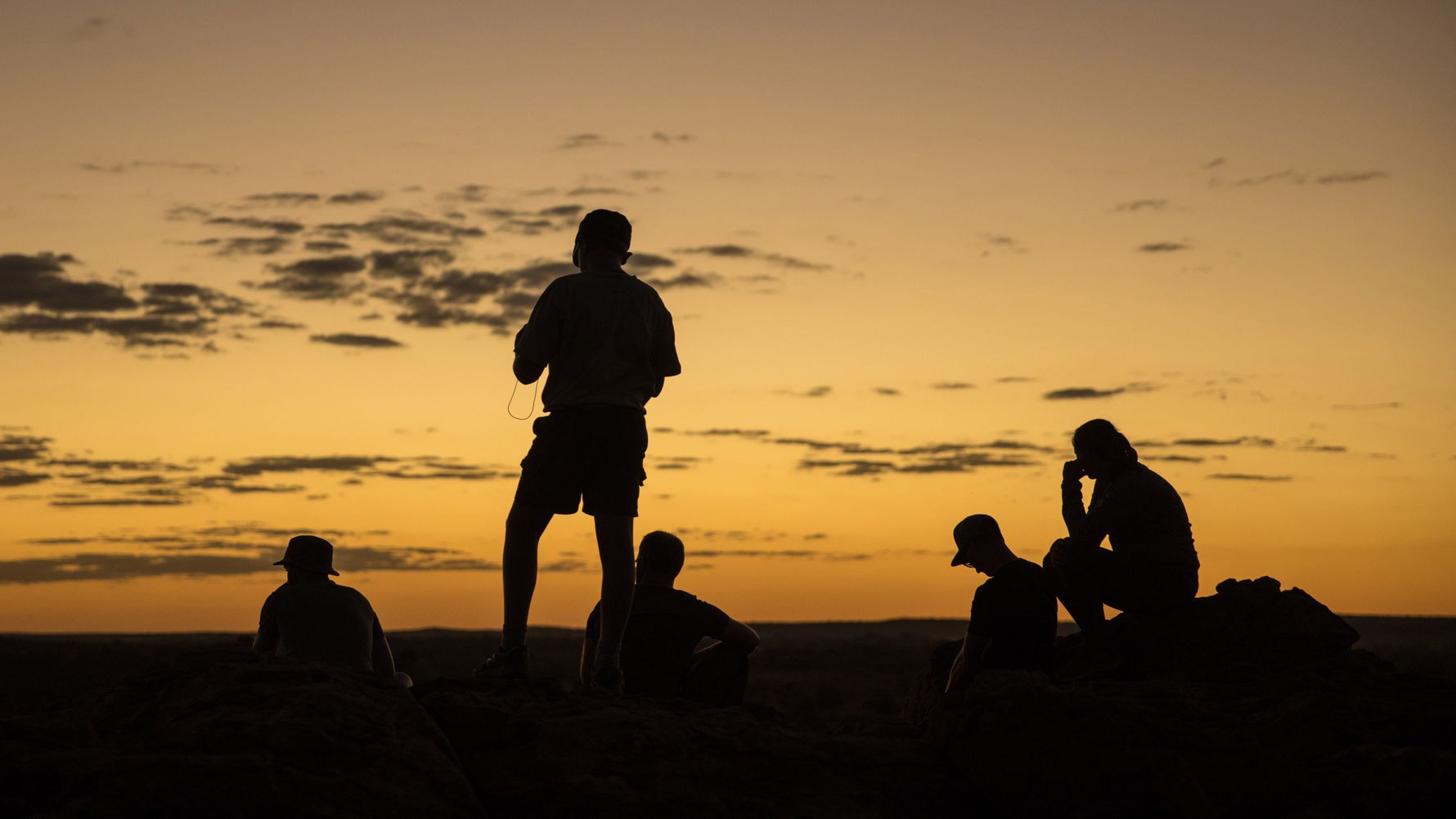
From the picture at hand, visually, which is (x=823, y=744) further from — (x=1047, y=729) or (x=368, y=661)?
(x=368, y=661)

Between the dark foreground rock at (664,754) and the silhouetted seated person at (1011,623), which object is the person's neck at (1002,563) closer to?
the silhouetted seated person at (1011,623)

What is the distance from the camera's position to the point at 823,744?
6.99 m

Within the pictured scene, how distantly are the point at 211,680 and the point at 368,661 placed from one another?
1560 millimetres

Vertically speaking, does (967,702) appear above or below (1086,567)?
below

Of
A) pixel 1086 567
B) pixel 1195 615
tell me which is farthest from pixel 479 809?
pixel 1195 615

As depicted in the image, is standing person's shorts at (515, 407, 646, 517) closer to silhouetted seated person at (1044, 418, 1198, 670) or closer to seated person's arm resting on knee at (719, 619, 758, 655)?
seated person's arm resting on knee at (719, 619, 758, 655)

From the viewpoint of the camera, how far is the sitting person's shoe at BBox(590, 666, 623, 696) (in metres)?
7.66

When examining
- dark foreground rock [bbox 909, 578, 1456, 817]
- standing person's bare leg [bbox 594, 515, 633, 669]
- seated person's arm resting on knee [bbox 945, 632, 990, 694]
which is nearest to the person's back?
dark foreground rock [bbox 909, 578, 1456, 817]

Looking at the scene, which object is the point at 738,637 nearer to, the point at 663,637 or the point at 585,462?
the point at 663,637

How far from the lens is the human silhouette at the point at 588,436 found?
751 centimetres

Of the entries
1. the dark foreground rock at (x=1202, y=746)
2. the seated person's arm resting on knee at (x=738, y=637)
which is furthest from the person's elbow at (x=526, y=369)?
the dark foreground rock at (x=1202, y=746)

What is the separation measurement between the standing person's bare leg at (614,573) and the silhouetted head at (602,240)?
4.62 feet

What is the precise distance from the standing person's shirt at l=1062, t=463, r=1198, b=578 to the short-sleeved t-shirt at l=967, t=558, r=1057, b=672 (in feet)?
5.46

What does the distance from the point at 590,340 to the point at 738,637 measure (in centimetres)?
233
